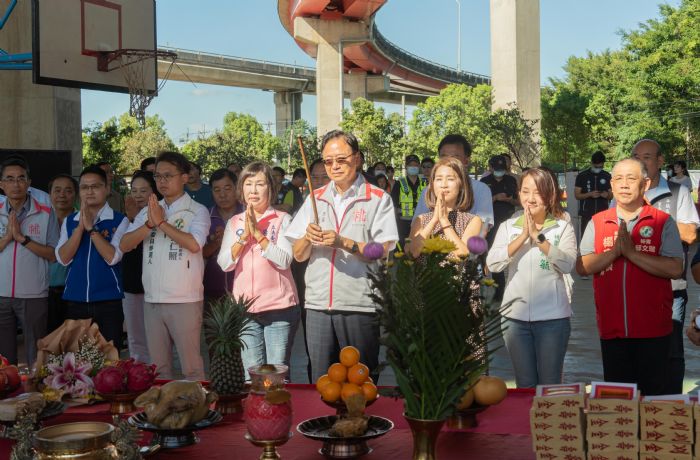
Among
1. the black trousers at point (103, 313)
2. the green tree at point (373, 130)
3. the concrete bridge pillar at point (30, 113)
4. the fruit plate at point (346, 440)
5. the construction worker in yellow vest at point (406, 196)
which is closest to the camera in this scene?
the fruit plate at point (346, 440)

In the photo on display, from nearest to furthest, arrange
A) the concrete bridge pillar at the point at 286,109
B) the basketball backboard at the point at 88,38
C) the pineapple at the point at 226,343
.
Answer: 1. the pineapple at the point at 226,343
2. the basketball backboard at the point at 88,38
3. the concrete bridge pillar at the point at 286,109

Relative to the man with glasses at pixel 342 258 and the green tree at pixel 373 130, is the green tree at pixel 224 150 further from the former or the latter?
the man with glasses at pixel 342 258

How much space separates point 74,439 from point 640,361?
2679 mm

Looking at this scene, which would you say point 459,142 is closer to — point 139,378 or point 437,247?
point 139,378

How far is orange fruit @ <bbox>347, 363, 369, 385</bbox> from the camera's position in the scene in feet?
7.82

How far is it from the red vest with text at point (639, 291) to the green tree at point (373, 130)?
32253 mm

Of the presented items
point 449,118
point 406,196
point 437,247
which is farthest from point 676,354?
point 449,118

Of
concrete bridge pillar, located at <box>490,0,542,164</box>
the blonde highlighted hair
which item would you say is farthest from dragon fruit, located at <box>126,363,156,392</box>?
concrete bridge pillar, located at <box>490,0,542,164</box>

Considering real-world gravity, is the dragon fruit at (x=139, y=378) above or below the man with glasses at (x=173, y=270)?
below

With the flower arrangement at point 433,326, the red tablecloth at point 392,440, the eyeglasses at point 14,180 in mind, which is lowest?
the red tablecloth at point 392,440

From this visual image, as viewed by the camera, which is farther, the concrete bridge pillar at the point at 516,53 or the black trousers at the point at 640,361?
the concrete bridge pillar at the point at 516,53

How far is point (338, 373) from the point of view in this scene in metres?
2.39

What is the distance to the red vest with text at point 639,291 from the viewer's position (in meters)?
3.47

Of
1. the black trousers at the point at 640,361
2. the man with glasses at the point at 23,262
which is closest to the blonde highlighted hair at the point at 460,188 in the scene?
the black trousers at the point at 640,361
